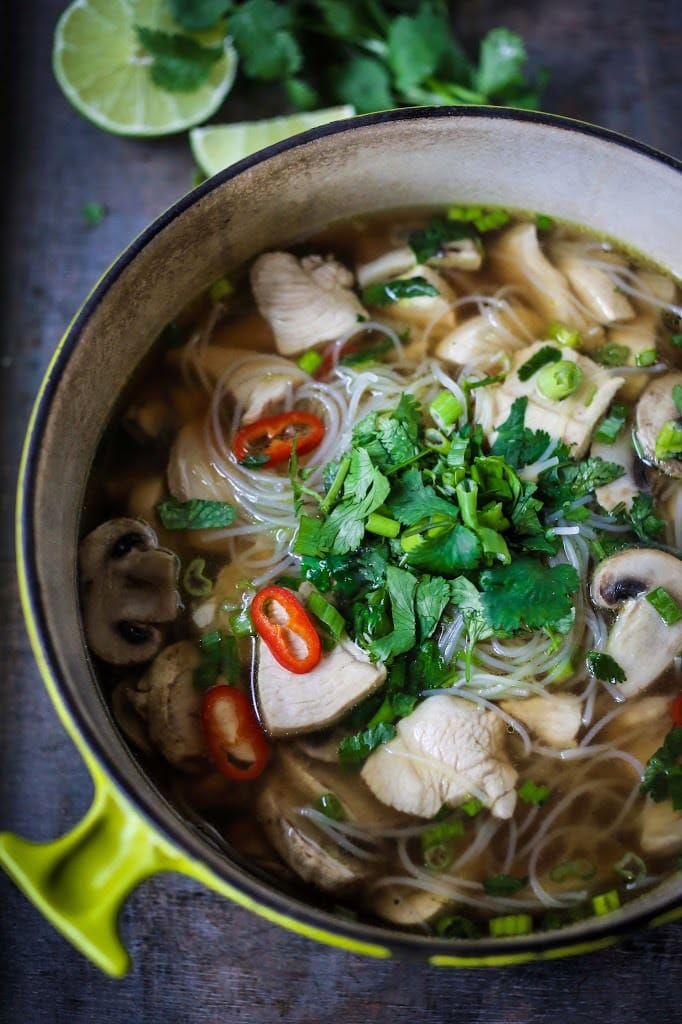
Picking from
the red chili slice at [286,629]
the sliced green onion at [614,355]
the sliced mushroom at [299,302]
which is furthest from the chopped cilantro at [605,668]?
the sliced mushroom at [299,302]

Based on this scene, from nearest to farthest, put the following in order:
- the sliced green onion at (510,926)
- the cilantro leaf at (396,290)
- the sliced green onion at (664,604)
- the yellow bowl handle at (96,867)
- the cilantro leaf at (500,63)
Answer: the yellow bowl handle at (96,867), the sliced green onion at (510,926), the sliced green onion at (664,604), the cilantro leaf at (396,290), the cilantro leaf at (500,63)

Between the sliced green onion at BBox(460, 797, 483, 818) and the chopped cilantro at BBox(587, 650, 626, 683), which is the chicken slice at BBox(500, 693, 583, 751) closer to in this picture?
the chopped cilantro at BBox(587, 650, 626, 683)

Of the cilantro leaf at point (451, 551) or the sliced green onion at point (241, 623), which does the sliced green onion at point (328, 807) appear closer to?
the sliced green onion at point (241, 623)

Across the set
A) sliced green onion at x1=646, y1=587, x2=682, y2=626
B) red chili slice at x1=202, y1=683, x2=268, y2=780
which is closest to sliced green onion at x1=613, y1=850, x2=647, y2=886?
sliced green onion at x1=646, y1=587, x2=682, y2=626

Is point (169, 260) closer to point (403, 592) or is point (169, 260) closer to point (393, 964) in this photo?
point (403, 592)

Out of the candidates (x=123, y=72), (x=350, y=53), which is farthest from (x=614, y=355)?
(x=123, y=72)

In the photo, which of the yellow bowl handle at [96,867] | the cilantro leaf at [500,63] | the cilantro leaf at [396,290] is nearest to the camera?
the yellow bowl handle at [96,867]

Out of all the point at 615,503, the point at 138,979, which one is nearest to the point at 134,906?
the point at 138,979
